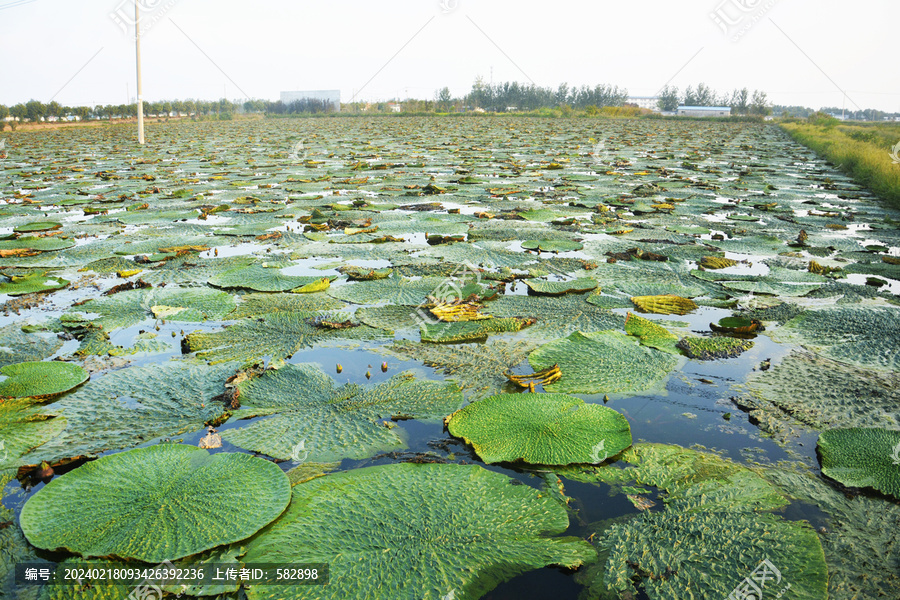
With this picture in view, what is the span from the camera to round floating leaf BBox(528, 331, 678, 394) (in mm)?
1843

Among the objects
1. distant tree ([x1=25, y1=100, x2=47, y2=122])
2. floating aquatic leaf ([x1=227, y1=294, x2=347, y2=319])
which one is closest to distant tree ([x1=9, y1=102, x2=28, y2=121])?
distant tree ([x1=25, y1=100, x2=47, y2=122])

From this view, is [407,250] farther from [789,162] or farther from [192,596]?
[789,162]

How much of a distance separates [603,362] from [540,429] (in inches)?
21.5

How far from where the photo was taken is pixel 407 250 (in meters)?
3.61

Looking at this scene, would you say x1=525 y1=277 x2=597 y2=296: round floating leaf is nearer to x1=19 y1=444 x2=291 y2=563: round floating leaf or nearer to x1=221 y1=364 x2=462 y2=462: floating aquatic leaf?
x1=221 y1=364 x2=462 y2=462: floating aquatic leaf

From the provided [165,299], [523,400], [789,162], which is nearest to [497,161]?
[789,162]

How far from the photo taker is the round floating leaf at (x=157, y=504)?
1110 mm

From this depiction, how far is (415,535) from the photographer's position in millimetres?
1153

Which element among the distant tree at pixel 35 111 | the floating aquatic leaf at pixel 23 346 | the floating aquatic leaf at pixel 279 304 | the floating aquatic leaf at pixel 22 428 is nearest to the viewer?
the floating aquatic leaf at pixel 22 428

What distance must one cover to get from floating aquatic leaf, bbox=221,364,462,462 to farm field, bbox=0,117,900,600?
10 millimetres

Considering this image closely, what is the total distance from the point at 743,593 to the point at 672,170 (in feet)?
27.0

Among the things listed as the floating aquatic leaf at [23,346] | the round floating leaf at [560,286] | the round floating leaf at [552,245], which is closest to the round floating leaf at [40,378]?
the floating aquatic leaf at [23,346]

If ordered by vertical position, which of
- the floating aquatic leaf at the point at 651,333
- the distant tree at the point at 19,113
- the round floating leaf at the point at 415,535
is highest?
the distant tree at the point at 19,113

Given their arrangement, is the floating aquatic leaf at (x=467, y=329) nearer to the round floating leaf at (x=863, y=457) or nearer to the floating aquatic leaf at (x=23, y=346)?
the round floating leaf at (x=863, y=457)
